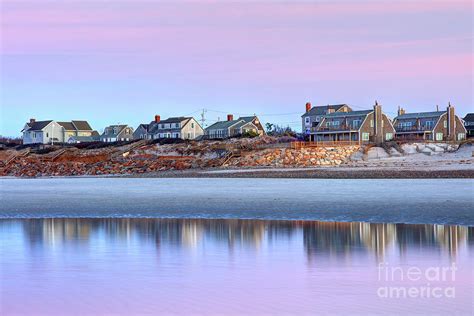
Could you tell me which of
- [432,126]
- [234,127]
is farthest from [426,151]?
[234,127]

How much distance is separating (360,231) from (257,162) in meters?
55.0

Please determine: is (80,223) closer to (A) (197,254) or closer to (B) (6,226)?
(B) (6,226)

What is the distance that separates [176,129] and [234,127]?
473 inches

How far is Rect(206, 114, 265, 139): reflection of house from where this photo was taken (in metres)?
125

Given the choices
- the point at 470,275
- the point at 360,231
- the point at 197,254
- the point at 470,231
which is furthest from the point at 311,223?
the point at 470,275

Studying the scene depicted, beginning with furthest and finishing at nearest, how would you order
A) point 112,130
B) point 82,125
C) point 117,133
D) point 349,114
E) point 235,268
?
point 112,130 → point 82,125 → point 117,133 → point 349,114 → point 235,268

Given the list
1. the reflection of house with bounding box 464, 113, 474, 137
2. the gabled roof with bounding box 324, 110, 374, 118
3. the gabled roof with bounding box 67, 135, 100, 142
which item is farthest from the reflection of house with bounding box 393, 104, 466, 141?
the gabled roof with bounding box 67, 135, 100, 142

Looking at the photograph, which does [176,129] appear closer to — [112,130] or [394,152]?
[112,130]

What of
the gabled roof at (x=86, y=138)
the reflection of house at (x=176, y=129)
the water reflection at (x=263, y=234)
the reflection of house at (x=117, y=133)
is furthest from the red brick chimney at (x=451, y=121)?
the water reflection at (x=263, y=234)

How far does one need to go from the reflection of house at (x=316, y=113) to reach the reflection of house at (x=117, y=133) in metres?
41.3

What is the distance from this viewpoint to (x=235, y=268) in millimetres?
16578

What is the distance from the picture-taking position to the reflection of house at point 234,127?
411ft

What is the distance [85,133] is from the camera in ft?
479

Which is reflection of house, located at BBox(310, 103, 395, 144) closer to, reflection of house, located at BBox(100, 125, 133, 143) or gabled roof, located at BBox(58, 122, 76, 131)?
reflection of house, located at BBox(100, 125, 133, 143)
